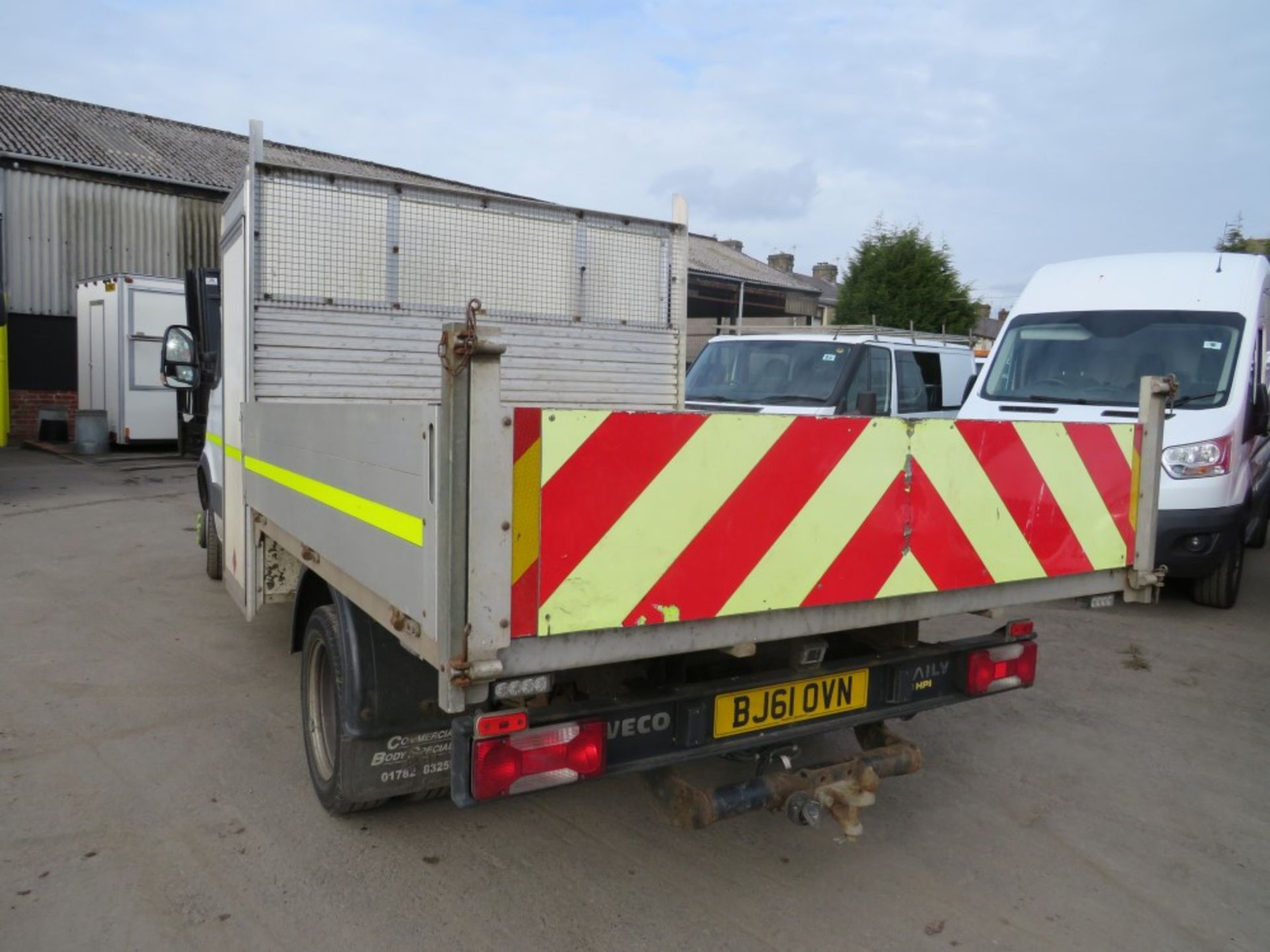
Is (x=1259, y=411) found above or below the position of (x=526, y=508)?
above

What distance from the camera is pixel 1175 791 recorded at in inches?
169

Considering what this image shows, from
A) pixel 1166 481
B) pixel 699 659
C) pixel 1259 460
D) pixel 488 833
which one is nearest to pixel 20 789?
pixel 488 833

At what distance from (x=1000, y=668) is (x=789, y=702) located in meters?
1.05

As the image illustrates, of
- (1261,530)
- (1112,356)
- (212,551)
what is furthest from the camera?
(1261,530)

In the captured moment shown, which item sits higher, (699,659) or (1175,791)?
(699,659)

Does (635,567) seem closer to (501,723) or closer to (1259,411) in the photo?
(501,723)

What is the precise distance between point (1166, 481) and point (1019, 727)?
2.89 metres

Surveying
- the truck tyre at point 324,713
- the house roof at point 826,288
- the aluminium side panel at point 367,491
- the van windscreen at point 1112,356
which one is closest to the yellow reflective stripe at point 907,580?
the aluminium side panel at point 367,491

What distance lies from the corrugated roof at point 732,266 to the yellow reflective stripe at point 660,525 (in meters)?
23.6

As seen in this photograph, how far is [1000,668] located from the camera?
145 inches

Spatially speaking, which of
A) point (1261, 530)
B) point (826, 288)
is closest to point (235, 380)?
point (1261, 530)

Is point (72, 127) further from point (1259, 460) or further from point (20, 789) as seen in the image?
point (1259, 460)

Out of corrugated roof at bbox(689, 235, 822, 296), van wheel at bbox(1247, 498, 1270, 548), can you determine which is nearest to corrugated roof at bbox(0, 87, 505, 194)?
corrugated roof at bbox(689, 235, 822, 296)

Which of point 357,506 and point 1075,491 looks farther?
point 1075,491
